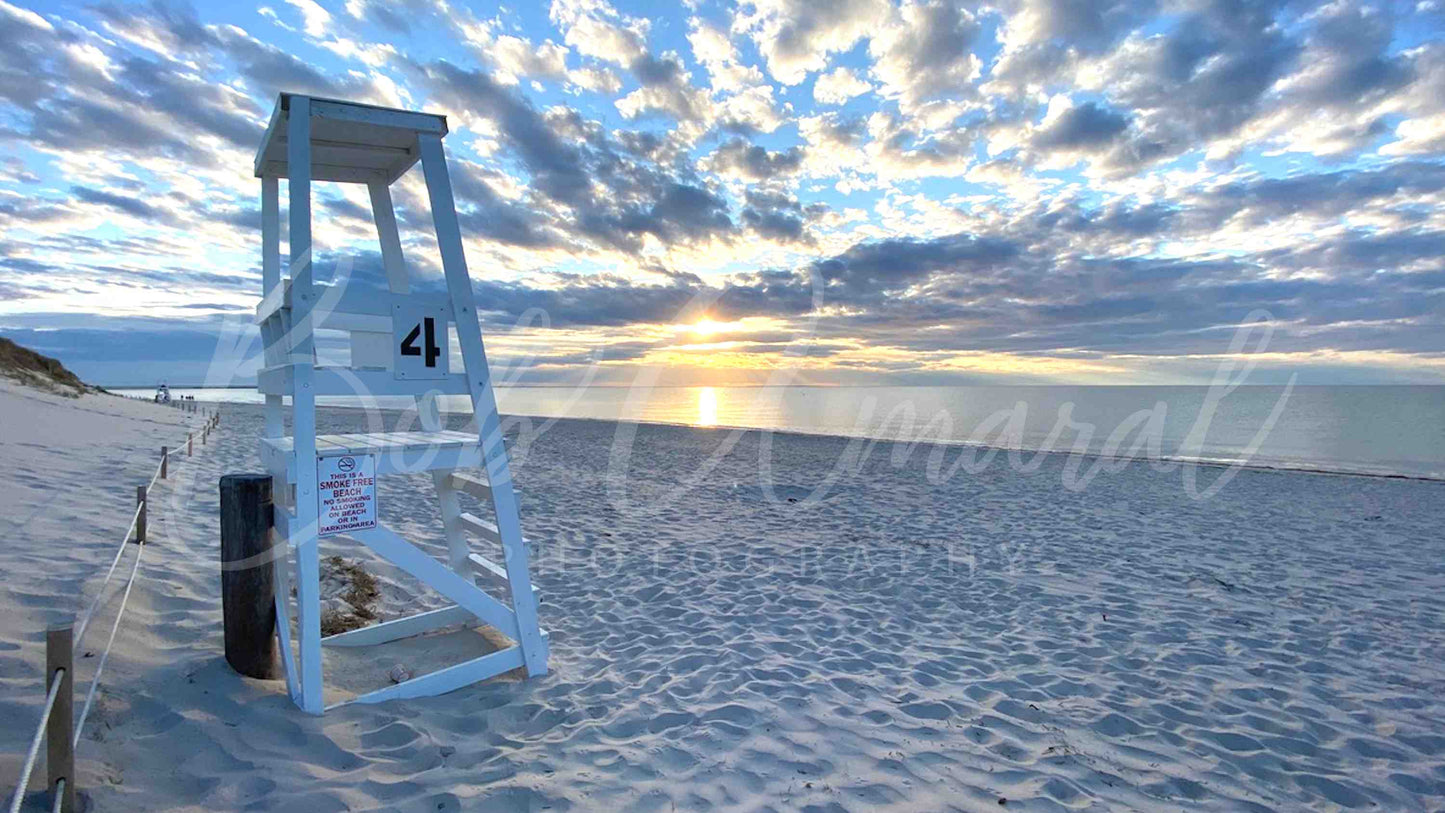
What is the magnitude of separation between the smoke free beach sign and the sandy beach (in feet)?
3.22

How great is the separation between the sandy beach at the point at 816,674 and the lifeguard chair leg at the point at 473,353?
3.00ft

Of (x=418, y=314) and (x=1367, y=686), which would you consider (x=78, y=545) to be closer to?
(x=418, y=314)

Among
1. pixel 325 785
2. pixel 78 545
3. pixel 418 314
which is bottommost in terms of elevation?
pixel 325 785

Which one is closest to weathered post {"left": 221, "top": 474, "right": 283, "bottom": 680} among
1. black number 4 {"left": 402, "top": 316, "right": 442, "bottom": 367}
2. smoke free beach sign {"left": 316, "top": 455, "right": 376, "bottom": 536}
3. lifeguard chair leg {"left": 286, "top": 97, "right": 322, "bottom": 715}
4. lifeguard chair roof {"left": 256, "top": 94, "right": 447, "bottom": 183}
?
lifeguard chair leg {"left": 286, "top": 97, "right": 322, "bottom": 715}

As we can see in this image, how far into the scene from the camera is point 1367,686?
4535 millimetres

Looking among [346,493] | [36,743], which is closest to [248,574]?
[346,493]

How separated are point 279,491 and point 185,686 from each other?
1.05 meters

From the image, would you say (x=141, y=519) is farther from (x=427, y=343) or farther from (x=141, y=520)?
(x=427, y=343)

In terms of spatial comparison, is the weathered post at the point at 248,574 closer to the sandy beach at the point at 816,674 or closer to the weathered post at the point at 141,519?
the sandy beach at the point at 816,674

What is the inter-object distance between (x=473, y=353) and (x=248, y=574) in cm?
167

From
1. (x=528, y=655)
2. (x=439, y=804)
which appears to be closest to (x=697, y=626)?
(x=528, y=655)

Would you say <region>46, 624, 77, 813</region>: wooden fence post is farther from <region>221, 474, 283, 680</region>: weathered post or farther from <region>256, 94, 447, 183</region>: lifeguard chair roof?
<region>256, 94, 447, 183</region>: lifeguard chair roof

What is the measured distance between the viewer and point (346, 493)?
11.4 feet

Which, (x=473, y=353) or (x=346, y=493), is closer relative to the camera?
(x=346, y=493)
